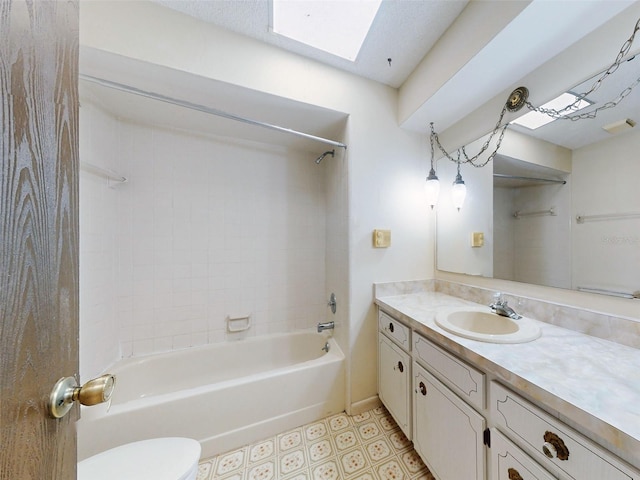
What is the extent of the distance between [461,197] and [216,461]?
2217 mm

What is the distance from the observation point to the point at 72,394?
0.42 metres

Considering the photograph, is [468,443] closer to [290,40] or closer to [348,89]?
[348,89]

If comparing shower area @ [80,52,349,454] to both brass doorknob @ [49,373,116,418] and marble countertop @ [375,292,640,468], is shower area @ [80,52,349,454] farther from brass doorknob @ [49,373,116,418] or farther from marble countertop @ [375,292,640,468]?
brass doorknob @ [49,373,116,418]

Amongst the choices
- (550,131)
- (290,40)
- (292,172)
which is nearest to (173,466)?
(292,172)

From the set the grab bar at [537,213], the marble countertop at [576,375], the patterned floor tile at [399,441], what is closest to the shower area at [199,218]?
the patterned floor tile at [399,441]

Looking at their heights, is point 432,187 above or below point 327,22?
below

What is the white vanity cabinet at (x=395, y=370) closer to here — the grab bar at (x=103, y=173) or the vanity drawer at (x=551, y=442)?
the vanity drawer at (x=551, y=442)

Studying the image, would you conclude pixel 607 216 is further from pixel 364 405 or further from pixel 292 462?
pixel 292 462

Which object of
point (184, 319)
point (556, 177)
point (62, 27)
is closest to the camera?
point (62, 27)

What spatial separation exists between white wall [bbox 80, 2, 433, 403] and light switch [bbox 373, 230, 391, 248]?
0.15 ft

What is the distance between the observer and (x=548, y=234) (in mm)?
1159

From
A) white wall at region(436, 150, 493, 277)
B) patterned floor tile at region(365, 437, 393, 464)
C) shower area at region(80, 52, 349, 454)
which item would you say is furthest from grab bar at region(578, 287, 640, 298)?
patterned floor tile at region(365, 437, 393, 464)

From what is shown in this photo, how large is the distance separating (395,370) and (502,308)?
0.69 m

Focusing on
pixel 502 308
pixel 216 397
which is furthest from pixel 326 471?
pixel 502 308
